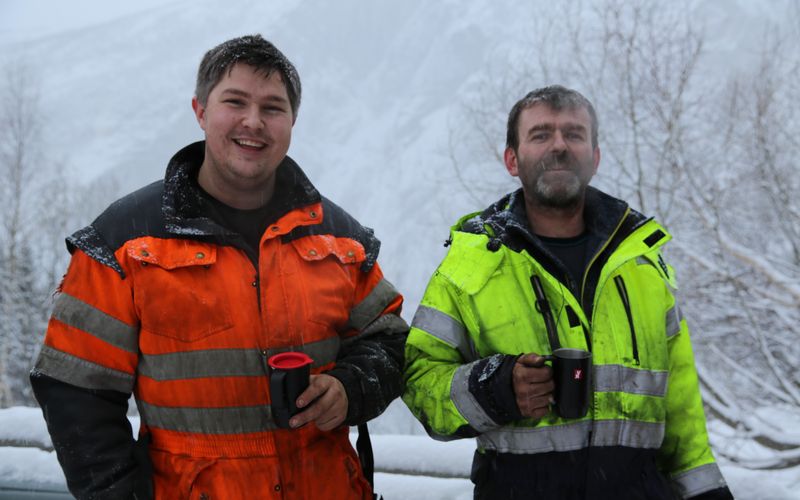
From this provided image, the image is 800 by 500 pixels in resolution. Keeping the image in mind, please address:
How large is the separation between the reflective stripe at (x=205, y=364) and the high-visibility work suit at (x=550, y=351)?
473mm

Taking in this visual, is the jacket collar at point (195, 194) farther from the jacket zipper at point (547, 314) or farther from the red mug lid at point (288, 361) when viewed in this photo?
the jacket zipper at point (547, 314)

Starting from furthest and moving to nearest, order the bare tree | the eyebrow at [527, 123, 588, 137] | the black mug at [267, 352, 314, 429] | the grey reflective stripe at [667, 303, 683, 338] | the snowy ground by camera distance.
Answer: the bare tree
the snowy ground
the eyebrow at [527, 123, 588, 137]
the grey reflective stripe at [667, 303, 683, 338]
the black mug at [267, 352, 314, 429]

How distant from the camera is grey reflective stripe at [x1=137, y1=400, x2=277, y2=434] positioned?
175 cm

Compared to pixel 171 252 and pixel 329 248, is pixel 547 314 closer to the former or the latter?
pixel 329 248

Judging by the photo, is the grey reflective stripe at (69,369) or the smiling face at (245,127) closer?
the grey reflective stripe at (69,369)

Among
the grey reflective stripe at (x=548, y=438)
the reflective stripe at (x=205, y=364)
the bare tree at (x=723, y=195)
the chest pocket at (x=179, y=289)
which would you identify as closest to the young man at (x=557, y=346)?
the grey reflective stripe at (x=548, y=438)

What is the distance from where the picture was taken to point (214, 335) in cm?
178

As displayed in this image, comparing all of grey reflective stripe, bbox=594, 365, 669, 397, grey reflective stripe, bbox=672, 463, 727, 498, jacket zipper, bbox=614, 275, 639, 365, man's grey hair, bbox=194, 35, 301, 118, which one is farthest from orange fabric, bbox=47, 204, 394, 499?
grey reflective stripe, bbox=672, 463, 727, 498

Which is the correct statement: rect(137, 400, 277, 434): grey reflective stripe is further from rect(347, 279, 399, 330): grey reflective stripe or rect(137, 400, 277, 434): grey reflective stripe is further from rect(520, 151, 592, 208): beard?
rect(520, 151, 592, 208): beard

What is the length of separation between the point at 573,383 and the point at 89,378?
1258 millimetres

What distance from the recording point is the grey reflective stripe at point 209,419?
1.75 meters

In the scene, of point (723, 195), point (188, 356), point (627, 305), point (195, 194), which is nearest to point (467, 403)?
point (627, 305)

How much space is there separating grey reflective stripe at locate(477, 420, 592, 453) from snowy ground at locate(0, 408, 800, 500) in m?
0.83

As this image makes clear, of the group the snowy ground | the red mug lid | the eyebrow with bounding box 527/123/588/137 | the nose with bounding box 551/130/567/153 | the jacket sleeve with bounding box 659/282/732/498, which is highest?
the eyebrow with bounding box 527/123/588/137
